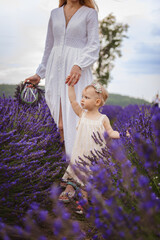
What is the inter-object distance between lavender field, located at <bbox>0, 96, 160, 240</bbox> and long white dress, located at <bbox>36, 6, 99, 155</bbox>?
0.80ft

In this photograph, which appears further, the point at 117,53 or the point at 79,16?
the point at 117,53

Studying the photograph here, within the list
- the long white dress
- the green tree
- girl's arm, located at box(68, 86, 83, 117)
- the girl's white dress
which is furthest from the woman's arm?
the green tree

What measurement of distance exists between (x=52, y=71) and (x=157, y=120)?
6.49 ft

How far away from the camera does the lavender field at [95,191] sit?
743 mm

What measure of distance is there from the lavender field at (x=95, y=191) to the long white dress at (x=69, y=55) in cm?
24

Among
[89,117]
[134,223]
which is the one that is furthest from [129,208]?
[89,117]

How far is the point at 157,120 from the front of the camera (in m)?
0.78

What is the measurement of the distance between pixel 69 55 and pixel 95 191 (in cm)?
182

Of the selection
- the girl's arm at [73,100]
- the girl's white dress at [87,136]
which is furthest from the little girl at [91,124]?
the girl's arm at [73,100]

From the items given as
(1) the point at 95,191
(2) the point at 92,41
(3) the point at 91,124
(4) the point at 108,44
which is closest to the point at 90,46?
(2) the point at 92,41

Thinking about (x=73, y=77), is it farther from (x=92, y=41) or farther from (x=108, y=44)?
(x=108, y=44)

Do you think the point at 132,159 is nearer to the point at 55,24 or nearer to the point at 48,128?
the point at 48,128

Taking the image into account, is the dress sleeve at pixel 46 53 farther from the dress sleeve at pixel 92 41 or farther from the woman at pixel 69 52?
the dress sleeve at pixel 92 41

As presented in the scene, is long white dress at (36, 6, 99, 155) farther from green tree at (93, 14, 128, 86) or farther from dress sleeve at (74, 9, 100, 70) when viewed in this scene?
green tree at (93, 14, 128, 86)
